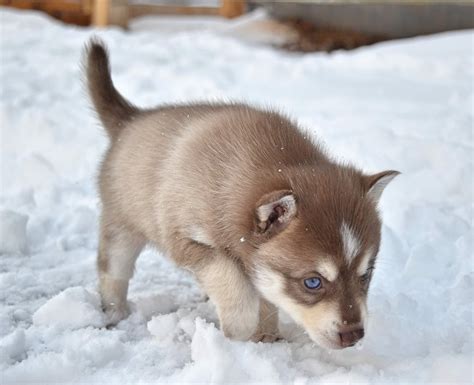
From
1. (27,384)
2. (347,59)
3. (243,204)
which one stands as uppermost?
(243,204)

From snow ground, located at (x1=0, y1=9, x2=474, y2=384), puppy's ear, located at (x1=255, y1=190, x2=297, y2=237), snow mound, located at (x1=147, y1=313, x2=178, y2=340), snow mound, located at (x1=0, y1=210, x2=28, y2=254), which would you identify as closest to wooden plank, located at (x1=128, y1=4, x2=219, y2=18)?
snow ground, located at (x1=0, y1=9, x2=474, y2=384)

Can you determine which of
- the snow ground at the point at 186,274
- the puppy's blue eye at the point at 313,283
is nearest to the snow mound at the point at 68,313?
the snow ground at the point at 186,274

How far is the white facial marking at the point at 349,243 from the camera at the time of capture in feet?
8.48

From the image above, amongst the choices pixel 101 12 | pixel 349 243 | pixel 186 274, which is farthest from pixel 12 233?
pixel 101 12

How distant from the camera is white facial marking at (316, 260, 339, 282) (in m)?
2.57

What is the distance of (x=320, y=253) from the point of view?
258cm

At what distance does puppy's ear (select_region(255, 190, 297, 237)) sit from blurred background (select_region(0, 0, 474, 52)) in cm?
670

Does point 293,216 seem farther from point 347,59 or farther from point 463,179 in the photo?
point 347,59

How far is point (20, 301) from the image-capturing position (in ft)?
11.0

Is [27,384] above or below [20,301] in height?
above

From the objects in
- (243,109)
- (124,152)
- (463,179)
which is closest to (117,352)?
(124,152)

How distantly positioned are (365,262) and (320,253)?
18 centimetres

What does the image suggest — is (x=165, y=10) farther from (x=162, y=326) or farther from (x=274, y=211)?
(x=274, y=211)

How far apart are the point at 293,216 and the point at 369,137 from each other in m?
2.63
